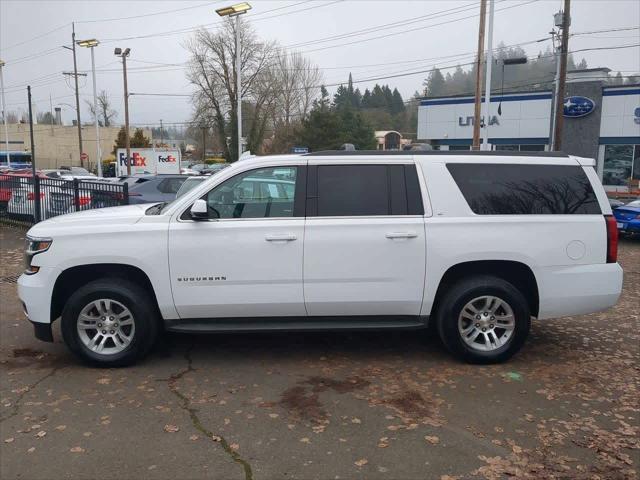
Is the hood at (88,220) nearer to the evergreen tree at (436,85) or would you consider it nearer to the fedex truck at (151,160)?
the fedex truck at (151,160)

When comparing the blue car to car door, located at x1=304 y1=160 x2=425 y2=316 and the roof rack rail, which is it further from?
car door, located at x1=304 y1=160 x2=425 y2=316

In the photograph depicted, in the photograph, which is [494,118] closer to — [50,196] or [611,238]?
[50,196]

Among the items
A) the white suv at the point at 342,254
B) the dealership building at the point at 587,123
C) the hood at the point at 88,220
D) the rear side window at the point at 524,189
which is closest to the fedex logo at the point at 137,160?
the dealership building at the point at 587,123

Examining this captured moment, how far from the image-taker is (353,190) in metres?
5.30

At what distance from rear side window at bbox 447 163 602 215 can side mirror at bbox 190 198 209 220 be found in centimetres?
224

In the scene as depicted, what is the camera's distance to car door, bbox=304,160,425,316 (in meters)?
5.15

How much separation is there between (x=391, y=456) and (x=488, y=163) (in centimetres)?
291

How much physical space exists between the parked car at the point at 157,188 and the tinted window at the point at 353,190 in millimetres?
8352

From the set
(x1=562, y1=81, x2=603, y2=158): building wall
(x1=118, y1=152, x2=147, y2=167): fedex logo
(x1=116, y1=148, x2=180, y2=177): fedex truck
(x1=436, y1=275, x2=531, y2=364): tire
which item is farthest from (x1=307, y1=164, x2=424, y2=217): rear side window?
(x1=118, y1=152, x2=147, y2=167): fedex logo

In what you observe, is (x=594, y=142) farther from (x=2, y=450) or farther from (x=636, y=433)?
(x=2, y=450)

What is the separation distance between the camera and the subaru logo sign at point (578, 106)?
30406 millimetres

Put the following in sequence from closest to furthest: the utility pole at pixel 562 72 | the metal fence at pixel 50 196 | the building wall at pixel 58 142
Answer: the metal fence at pixel 50 196
the utility pole at pixel 562 72
the building wall at pixel 58 142

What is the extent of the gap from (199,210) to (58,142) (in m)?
91.4

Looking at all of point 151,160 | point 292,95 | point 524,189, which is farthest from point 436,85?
point 524,189
